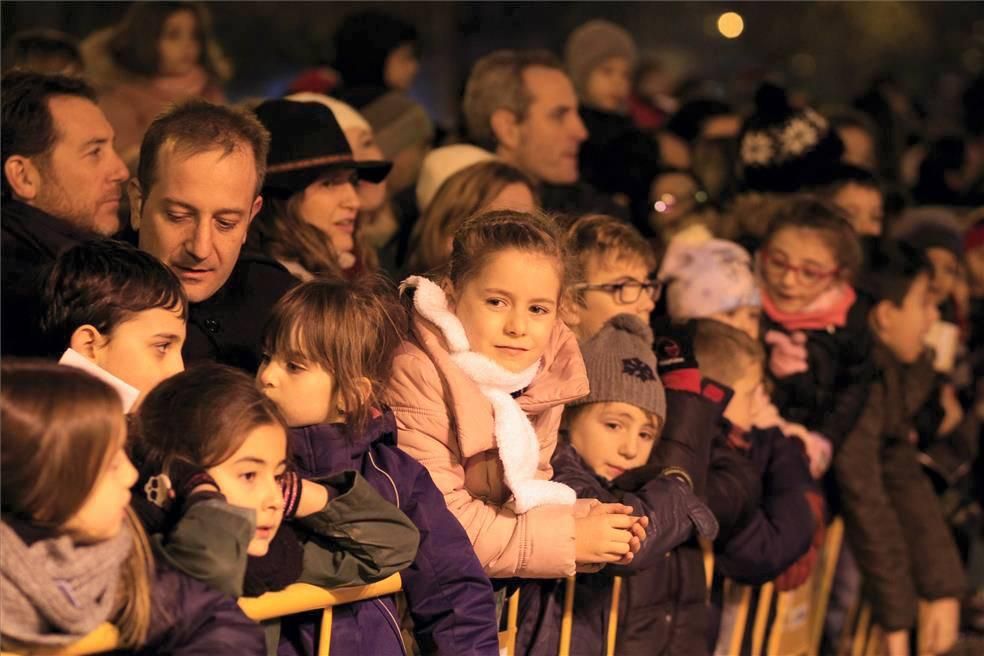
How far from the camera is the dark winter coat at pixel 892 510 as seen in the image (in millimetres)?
7613

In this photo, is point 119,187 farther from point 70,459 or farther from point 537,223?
point 70,459

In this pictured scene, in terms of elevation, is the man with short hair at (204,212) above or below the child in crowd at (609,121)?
below

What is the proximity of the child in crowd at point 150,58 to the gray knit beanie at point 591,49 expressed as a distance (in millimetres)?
2416

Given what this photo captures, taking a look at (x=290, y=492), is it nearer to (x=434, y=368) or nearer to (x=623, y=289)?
(x=434, y=368)

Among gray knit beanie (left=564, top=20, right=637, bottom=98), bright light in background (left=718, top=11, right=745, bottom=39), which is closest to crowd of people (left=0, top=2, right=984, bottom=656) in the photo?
gray knit beanie (left=564, top=20, right=637, bottom=98)

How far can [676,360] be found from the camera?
238 inches

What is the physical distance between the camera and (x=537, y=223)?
5.22 metres

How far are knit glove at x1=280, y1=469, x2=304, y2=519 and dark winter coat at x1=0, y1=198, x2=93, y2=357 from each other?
1.04m

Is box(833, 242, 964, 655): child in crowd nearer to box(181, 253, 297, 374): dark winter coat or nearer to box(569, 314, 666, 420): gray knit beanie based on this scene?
box(569, 314, 666, 420): gray knit beanie

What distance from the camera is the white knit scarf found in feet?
16.2

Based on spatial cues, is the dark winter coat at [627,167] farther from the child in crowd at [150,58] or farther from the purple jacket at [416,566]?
the purple jacket at [416,566]

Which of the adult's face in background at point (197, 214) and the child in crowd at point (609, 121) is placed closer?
the adult's face in background at point (197, 214)

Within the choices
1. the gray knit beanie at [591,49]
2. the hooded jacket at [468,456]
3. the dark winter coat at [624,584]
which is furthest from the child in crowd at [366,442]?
the gray knit beanie at [591,49]

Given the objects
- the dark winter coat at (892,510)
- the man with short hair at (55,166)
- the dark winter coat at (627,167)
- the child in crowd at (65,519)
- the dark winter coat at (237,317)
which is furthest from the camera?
the dark winter coat at (627,167)
